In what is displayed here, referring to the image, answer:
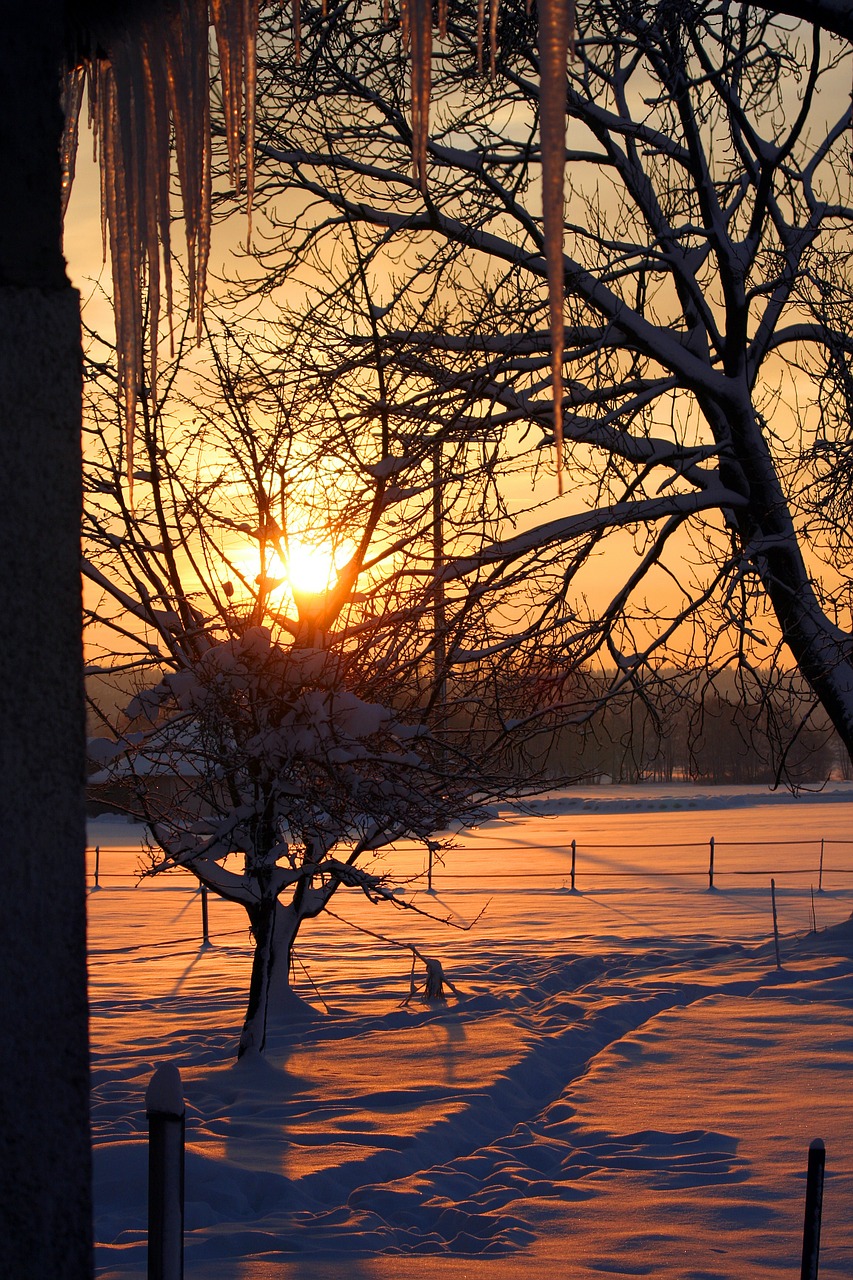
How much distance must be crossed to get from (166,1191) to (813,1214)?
76.4 inches

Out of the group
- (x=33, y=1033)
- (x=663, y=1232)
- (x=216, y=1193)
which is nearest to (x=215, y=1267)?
(x=216, y=1193)

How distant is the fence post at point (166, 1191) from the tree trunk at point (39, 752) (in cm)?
59

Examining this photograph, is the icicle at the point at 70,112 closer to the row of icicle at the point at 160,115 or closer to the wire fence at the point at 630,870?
the row of icicle at the point at 160,115

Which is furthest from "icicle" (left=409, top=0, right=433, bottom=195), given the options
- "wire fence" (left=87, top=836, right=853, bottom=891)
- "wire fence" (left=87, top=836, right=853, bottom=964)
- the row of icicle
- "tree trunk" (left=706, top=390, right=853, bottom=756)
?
"wire fence" (left=87, top=836, right=853, bottom=891)

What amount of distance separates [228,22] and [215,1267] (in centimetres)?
427

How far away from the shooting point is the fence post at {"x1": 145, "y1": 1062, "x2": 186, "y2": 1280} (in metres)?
2.77

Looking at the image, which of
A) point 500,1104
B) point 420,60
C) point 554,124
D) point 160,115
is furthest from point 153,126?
point 500,1104

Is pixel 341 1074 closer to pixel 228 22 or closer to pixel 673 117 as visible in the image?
pixel 228 22

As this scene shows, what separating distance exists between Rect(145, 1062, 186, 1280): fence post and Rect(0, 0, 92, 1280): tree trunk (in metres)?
0.59

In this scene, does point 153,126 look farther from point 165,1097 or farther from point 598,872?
point 598,872

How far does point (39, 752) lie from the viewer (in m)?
2.10

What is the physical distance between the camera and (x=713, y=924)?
17.3 meters

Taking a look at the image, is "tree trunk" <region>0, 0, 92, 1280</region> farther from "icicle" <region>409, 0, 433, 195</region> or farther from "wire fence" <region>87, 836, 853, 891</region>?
"wire fence" <region>87, 836, 853, 891</region>

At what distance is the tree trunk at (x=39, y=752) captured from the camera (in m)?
2.09
